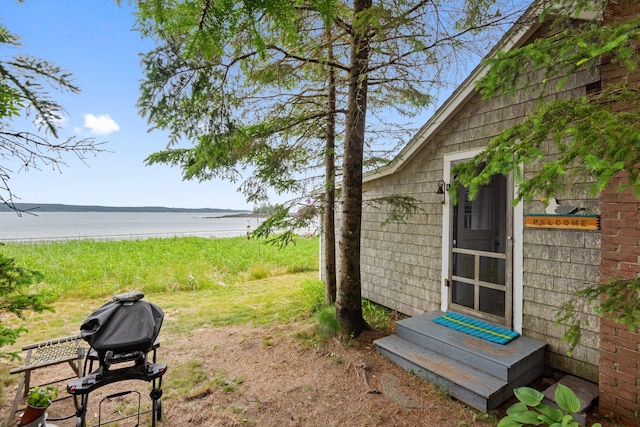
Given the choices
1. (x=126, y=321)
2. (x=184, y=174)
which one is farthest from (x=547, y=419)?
(x=184, y=174)

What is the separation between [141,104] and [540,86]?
446 centimetres

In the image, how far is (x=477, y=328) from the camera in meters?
3.86

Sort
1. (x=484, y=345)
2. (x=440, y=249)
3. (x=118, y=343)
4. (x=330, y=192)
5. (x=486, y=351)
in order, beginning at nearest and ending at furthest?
(x=118, y=343), (x=486, y=351), (x=484, y=345), (x=440, y=249), (x=330, y=192)

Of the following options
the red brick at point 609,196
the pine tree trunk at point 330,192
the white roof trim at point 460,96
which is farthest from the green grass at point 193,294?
the red brick at point 609,196

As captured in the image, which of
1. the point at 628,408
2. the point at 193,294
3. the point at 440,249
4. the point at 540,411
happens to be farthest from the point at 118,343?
the point at 193,294

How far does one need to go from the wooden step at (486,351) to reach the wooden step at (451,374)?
0.07 meters

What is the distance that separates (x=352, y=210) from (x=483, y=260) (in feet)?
6.24

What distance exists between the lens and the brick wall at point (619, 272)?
2.58 m

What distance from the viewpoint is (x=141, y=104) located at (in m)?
3.27

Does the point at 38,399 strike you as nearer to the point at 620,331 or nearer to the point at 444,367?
the point at 444,367

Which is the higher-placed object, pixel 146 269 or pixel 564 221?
pixel 564 221

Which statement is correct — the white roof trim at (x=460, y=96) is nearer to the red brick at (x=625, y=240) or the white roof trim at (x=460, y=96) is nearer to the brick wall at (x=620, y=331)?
the brick wall at (x=620, y=331)

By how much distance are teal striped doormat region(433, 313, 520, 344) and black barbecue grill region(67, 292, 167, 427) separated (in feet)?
11.1

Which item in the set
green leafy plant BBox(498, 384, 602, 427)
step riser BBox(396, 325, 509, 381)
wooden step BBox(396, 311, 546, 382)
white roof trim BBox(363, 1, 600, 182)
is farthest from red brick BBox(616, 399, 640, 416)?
white roof trim BBox(363, 1, 600, 182)
